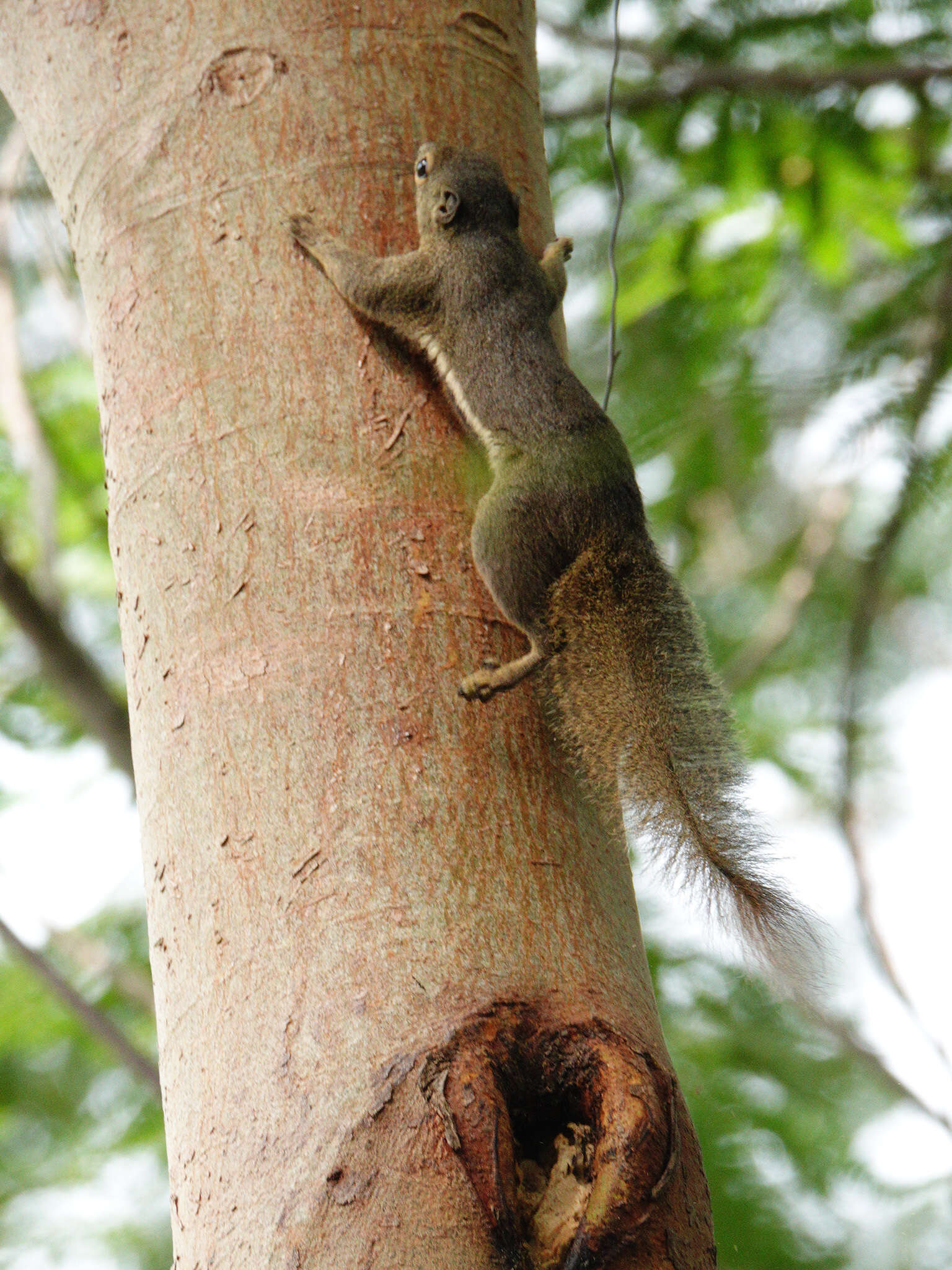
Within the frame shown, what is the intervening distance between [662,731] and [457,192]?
0.88 m

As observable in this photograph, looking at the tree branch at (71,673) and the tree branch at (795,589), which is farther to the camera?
the tree branch at (795,589)

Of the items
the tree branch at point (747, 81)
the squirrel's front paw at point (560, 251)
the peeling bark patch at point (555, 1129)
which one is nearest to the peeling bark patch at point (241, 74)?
the squirrel's front paw at point (560, 251)

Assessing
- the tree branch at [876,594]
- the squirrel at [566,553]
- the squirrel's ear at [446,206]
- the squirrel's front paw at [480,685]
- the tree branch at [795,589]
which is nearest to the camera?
the squirrel's front paw at [480,685]

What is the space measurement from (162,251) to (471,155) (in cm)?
48

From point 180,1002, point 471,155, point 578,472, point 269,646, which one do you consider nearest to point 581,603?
point 578,472

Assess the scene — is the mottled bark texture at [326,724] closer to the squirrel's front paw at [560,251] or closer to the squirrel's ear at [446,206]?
the squirrel's ear at [446,206]

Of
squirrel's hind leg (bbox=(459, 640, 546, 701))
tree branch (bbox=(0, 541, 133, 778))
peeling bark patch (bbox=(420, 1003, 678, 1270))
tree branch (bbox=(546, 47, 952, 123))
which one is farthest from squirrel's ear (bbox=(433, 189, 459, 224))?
tree branch (bbox=(546, 47, 952, 123))

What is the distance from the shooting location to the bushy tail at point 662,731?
1.57 meters

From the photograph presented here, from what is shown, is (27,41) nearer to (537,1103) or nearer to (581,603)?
(581,603)

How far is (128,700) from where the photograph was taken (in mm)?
1622

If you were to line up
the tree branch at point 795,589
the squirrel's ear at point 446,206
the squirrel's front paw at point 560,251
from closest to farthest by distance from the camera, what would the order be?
the squirrel's ear at point 446,206, the squirrel's front paw at point 560,251, the tree branch at point 795,589

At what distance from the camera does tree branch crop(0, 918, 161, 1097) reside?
8.37 feet

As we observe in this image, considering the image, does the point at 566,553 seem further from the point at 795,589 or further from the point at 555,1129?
the point at 795,589

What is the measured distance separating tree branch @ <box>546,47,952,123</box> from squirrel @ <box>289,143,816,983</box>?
1.53 meters
